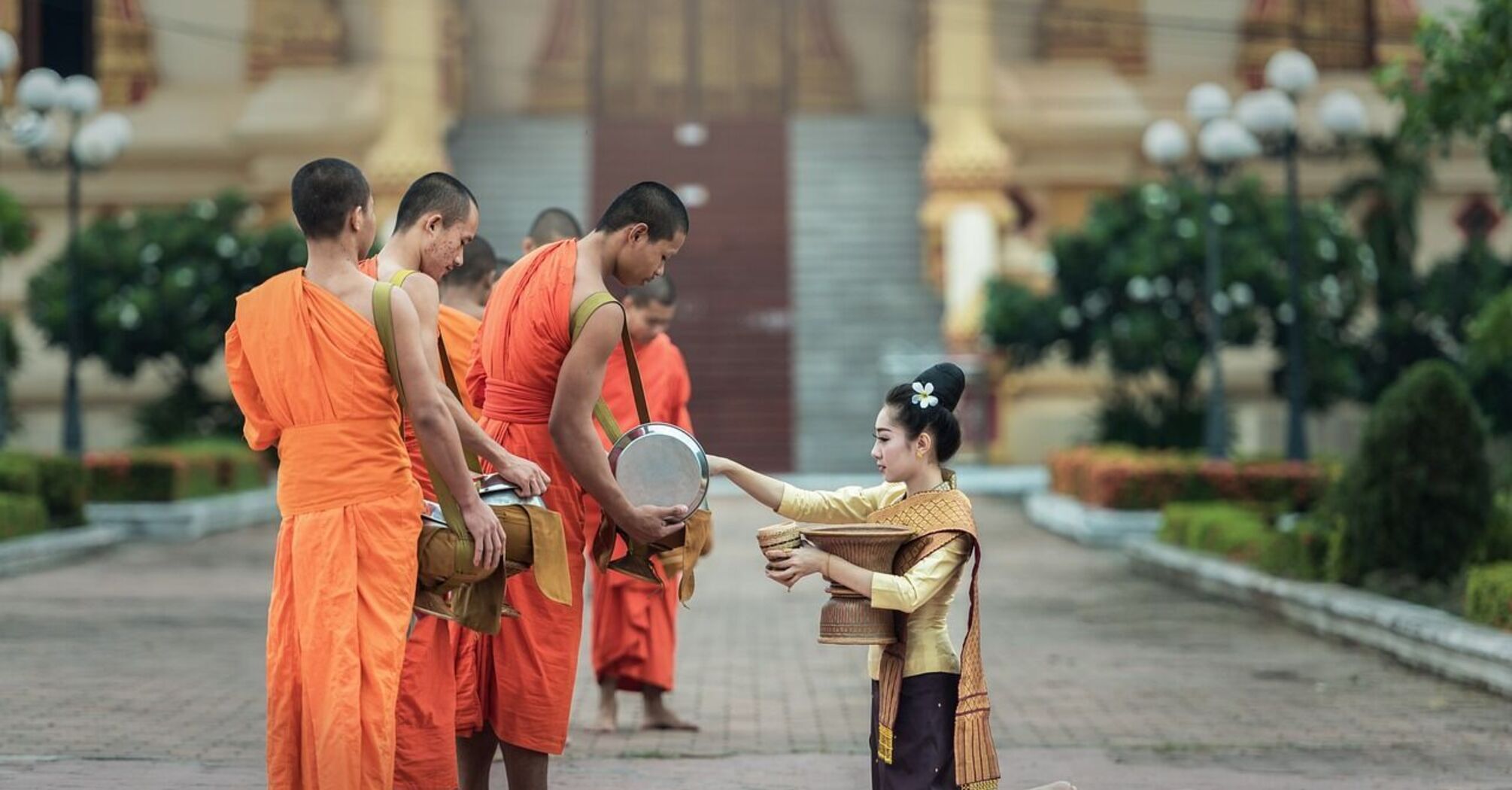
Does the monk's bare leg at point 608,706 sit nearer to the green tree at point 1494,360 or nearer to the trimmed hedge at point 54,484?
the green tree at point 1494,360

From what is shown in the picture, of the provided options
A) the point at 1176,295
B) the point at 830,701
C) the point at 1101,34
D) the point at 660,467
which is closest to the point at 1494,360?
the point at 830,701

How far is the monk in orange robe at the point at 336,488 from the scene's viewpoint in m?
5.73

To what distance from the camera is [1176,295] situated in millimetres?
22875

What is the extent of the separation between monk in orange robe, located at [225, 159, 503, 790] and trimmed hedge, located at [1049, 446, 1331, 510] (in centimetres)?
1271

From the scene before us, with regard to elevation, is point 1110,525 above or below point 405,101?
below

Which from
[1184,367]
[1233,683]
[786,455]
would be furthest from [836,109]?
[1233,683]

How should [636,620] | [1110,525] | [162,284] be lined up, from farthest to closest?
[162,284], [1110,525], [636,620]

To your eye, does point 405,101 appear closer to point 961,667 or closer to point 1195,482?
point 1195,482

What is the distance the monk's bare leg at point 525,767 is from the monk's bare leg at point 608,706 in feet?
9.28

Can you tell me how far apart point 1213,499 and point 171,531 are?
8.79 meters

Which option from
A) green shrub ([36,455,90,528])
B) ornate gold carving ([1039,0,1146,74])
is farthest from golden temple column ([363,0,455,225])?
green shrub ([36,455,90,528])

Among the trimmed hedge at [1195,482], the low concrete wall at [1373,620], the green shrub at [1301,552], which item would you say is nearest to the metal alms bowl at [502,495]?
the low concrete wall at [1373,620]

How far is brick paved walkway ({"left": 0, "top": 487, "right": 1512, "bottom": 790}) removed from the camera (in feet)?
26.4

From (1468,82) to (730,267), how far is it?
53.4 ft
